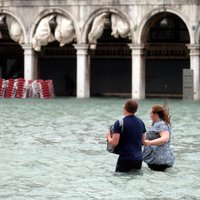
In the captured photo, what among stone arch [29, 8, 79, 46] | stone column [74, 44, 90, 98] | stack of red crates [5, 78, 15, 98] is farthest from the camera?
stone arch [29, 8, 79, 46]

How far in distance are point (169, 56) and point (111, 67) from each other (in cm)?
Answer: 332

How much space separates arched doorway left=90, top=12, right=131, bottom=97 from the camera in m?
44.8

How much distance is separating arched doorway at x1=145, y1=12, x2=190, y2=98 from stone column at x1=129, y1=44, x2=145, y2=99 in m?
4.69

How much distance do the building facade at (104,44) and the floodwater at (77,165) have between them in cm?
1328

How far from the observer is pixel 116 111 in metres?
29.4

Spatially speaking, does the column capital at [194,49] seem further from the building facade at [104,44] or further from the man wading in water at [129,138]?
the man wading in water at [129,138]

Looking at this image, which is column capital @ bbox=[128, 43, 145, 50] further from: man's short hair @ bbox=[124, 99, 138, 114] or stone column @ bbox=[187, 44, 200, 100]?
man's short hair @ bbox=[124, 99, 138, 114]

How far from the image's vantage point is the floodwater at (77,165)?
12.4 m

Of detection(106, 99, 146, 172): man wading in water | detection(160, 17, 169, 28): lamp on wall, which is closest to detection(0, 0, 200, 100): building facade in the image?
detection(160, 17, 169, 28): lamp on wall

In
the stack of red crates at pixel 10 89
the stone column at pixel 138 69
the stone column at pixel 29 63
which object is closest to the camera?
the stone column at pixel 138 69

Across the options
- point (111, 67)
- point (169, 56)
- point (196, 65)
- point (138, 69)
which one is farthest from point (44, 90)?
point (169, 56)

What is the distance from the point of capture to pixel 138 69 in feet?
127

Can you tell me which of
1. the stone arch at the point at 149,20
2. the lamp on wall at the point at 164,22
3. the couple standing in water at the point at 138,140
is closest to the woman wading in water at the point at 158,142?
the couple standing in water at the point at 138,140

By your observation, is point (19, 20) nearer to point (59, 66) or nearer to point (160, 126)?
point (59, 66)
